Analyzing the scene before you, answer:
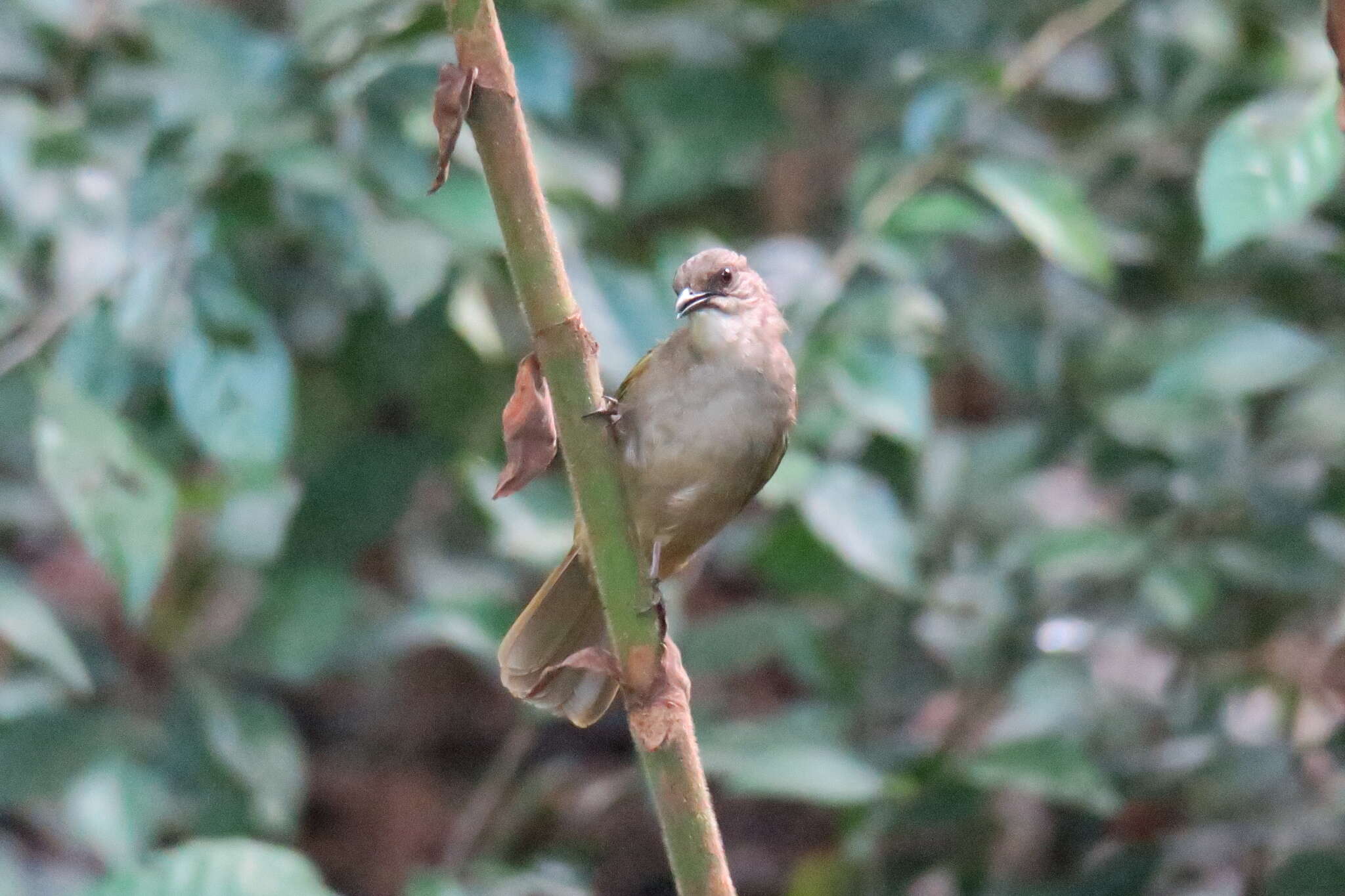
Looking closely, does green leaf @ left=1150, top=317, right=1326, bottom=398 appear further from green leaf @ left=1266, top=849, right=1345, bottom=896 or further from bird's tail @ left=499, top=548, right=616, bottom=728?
bird's tail @ left=499, top=548, right=616, bottom=728

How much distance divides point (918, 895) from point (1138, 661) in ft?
2.60

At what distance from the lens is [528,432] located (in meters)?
1.32

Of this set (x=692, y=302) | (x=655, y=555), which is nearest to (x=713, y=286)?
(x=692, y=302)

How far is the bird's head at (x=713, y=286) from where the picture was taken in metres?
1.99

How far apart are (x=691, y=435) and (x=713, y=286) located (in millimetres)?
225

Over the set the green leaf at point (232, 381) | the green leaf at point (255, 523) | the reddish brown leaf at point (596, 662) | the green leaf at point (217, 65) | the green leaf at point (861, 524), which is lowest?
the reddish brown leaf at point (596, 662)

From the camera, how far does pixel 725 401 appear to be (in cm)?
196

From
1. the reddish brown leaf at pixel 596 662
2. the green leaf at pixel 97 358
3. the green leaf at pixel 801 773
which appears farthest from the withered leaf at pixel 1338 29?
the green leaf at pixel 97 358

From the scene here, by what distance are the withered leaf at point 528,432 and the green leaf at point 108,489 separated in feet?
3.41

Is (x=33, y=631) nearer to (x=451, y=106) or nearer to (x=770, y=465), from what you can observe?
(x=770, y=465)

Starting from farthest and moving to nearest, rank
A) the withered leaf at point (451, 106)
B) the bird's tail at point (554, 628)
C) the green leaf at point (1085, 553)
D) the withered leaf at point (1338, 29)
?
the green leaf at point (1085, 553) < the bird's tail at point (554, 628) < the withered leaf at point (1338, 29) < the withered leaf at point (451, 106)

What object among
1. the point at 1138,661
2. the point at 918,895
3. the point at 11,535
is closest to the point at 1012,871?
the point at 918,895

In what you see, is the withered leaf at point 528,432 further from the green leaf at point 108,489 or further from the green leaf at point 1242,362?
the green leaf at point 1242,362

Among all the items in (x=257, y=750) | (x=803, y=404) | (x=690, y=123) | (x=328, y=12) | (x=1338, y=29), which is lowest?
(x=1338, y=29)
